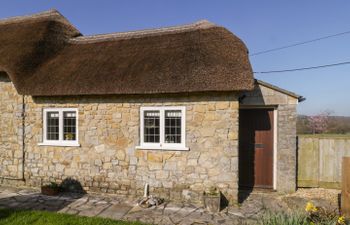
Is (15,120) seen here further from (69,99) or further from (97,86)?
(97,86)

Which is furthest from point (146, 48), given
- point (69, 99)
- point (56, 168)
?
point (56, 168)

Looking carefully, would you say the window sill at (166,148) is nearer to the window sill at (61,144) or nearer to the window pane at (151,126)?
the window pane at (151,126)

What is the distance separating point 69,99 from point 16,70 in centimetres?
200

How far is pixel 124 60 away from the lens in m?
7.85

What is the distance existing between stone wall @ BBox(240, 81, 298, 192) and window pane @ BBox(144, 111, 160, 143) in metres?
3.25

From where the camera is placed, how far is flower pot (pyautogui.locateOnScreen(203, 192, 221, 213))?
608 centimetres

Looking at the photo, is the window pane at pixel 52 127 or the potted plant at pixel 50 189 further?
the window pane at pixel 52 127

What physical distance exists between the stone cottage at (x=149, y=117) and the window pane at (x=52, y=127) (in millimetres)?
35

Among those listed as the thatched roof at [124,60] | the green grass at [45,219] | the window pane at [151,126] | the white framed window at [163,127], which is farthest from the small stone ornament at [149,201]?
the thatched roof at [124,60]

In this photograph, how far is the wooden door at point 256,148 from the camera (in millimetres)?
7730

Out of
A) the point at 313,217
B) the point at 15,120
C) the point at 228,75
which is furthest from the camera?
the point at 15,120

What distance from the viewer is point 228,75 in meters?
6.40

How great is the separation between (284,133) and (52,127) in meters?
7.37

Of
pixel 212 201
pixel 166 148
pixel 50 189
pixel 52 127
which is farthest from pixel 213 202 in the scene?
pixel 52 127
